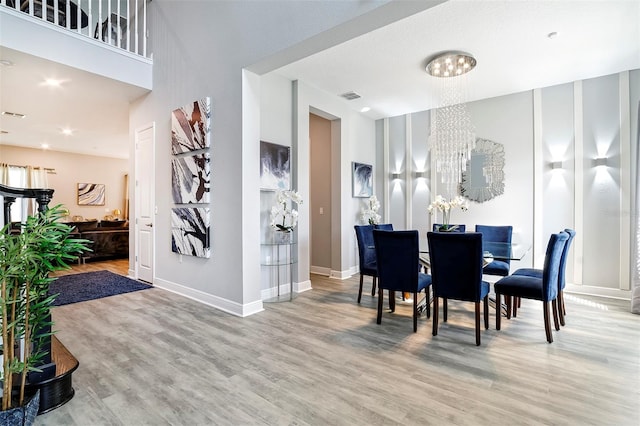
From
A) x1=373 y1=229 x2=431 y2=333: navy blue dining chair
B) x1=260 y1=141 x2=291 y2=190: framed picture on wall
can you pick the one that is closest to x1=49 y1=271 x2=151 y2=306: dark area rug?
x1=260 y1=141 x2=291 y2=190: framed picture on wall

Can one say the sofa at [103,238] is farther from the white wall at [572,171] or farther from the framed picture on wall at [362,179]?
the white wall at [572,171]

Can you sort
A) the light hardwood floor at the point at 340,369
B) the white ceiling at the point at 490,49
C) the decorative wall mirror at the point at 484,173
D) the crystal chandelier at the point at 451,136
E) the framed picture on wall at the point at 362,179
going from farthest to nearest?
the framed picture on wall at the point at 362,179 < the decorative wall mirror at the point at 484,173 < the crystal chandelier at the point at 451,136 < the white ceiling at the point at 490,49 < the light hardwood floor at the point at 340,369

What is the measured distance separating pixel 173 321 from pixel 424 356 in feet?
8.09

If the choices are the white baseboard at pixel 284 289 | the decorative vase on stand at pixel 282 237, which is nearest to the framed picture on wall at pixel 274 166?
the decorative vase on stand at pixel 282 237

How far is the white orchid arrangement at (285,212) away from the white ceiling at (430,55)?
5.65 feet

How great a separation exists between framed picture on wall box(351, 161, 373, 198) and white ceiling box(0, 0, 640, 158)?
3.55 feet

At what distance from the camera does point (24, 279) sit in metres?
1.51

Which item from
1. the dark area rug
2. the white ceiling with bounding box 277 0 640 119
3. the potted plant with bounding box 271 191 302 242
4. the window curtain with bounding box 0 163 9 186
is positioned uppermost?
the white ceiling with bounding box 277 0 640 119

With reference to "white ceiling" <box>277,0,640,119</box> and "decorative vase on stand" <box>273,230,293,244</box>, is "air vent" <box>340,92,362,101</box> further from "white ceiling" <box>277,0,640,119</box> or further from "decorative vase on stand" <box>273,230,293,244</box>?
"decorative vase on stand" <box>273,230,293,244</box>

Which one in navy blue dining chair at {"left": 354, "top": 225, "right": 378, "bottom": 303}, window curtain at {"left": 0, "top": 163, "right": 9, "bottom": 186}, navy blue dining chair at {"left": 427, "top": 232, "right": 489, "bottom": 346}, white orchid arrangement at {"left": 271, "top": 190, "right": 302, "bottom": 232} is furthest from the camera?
window curtain at {"left": 0, "top": 163, "right": 9, "bottom": 186}

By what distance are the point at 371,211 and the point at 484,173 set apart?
2007 millimetres

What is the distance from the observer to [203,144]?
3.86m

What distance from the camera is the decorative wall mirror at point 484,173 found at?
5219 millimetres

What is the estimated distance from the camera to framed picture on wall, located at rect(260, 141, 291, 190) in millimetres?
4211
